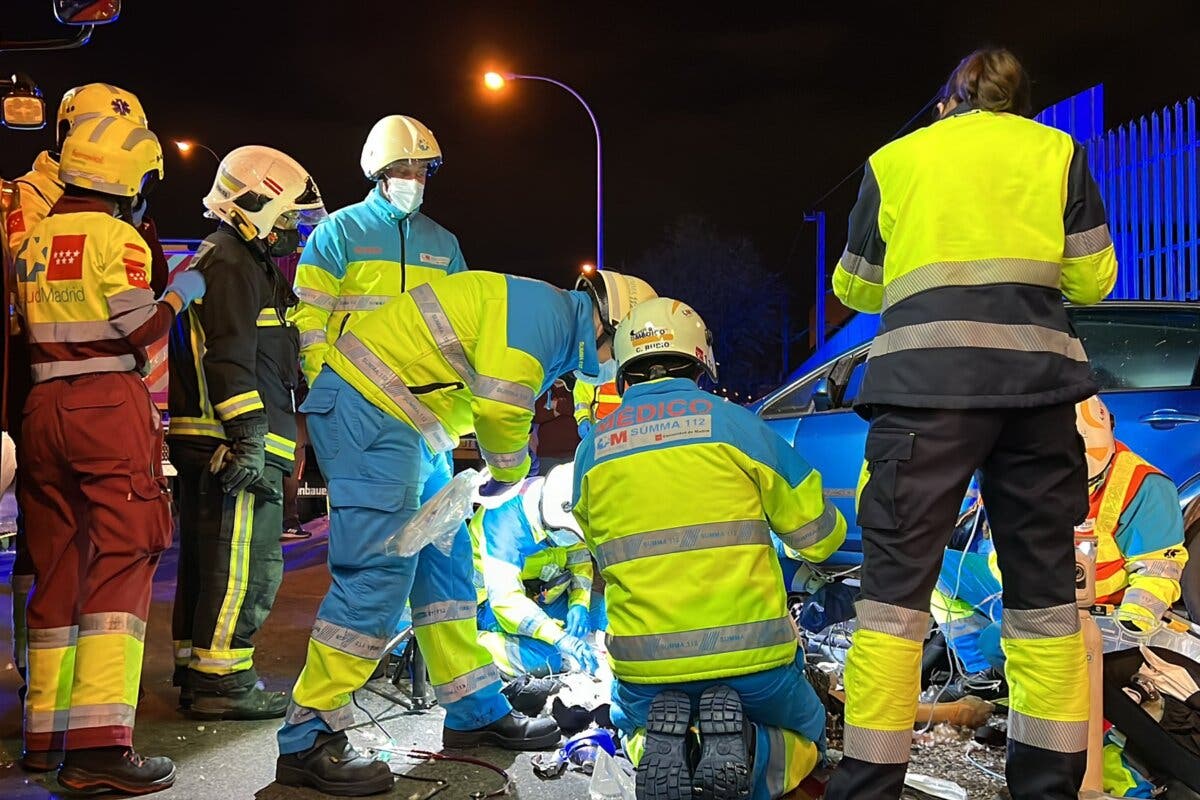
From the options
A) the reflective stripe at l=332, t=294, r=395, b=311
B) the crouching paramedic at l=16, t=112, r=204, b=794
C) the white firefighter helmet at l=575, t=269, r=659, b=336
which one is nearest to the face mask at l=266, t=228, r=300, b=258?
the reflective stripe at l=332, t=294, r=395, b=311

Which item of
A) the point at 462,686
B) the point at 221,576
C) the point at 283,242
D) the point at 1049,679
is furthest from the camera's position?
the point at 283,242

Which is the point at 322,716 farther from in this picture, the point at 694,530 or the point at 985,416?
the point at 985,416

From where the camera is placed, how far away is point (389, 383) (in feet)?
12.6

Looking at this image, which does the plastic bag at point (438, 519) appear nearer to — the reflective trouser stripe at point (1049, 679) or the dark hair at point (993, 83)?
the reflective trouser stripe at point (1049, 679)

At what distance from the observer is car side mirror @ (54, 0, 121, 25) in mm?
4145

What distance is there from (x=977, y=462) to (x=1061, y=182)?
830mm

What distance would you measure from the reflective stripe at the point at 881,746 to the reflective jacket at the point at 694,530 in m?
0.35

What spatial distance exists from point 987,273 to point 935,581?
0.87 meters

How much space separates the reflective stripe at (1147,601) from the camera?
12.2ft

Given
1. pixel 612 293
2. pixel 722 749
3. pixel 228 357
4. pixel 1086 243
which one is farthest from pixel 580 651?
pixel 1086 243

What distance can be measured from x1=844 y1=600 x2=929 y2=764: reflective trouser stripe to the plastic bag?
5.28 ft

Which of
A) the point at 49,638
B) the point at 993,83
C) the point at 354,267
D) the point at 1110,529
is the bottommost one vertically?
the point at 49,638

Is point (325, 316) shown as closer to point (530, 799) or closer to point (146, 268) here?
point (146, 268)

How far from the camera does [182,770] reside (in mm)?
3967
